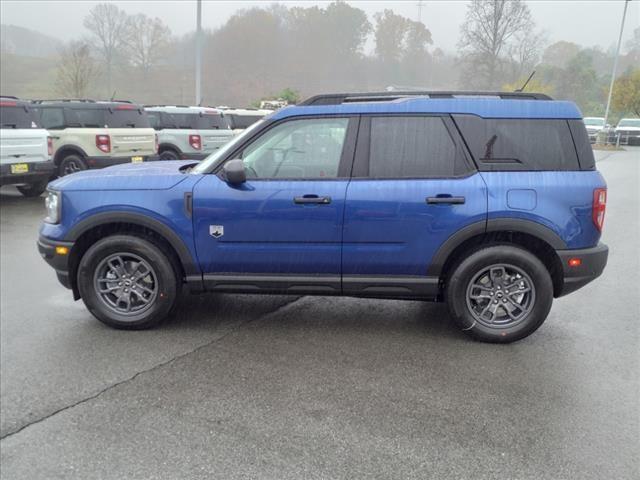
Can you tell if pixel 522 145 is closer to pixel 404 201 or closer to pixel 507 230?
pixel 507 230

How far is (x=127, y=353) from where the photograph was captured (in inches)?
158

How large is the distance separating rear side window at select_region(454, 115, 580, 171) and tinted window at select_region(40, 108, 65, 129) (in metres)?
10.8

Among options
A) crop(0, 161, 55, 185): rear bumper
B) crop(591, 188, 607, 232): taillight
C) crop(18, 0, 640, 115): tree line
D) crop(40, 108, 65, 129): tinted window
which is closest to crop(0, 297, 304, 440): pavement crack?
crop(591, 188, 607, 232): taillight

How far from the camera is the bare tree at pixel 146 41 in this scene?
7194 centimetres

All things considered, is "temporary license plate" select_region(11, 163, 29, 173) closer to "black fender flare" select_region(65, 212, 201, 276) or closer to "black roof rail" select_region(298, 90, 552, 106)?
"black fender flare" select_region(65, 212, 201, 276)

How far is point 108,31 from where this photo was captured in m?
66.2

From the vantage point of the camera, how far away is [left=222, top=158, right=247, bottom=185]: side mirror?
4.07 m

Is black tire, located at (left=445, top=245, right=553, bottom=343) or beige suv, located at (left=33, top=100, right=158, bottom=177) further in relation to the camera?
beige suv, located at (left=33, top=100, right=158, bottom=177)

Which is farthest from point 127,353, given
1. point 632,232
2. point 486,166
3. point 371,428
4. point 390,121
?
point 632,232

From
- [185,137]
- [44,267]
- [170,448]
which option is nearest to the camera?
[170,448]

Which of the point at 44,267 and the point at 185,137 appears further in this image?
the point at 185,137

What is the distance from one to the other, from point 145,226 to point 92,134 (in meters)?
8.78

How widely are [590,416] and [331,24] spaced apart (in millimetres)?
82160

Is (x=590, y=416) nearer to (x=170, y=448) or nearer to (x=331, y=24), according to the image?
(x=170, y=448)
